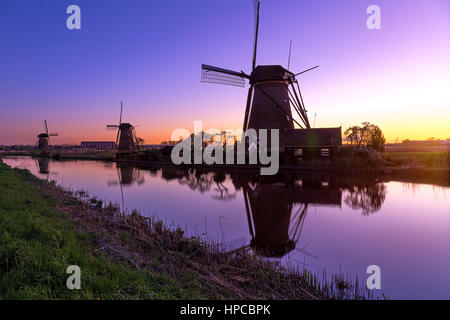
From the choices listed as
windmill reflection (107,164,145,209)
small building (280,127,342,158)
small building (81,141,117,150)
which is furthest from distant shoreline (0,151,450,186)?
small building (81,141,117,150)

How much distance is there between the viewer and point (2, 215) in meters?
5.26

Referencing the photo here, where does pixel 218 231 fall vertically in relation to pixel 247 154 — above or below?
below

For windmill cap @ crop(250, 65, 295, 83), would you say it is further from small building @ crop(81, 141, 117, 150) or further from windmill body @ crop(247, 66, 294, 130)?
small building @ crop(81, 141, 117, 150)

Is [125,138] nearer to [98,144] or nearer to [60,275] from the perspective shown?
[60,275]

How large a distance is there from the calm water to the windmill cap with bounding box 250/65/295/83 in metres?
13.4

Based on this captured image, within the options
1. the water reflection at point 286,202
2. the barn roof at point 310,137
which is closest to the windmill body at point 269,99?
the barn roof at point 310,137

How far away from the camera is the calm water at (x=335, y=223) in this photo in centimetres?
515

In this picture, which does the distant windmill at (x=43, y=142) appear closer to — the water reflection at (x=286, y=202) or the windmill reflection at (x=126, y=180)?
the windmill reflection at (x=126, y=180)

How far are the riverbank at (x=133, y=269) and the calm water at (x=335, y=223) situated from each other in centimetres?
116
